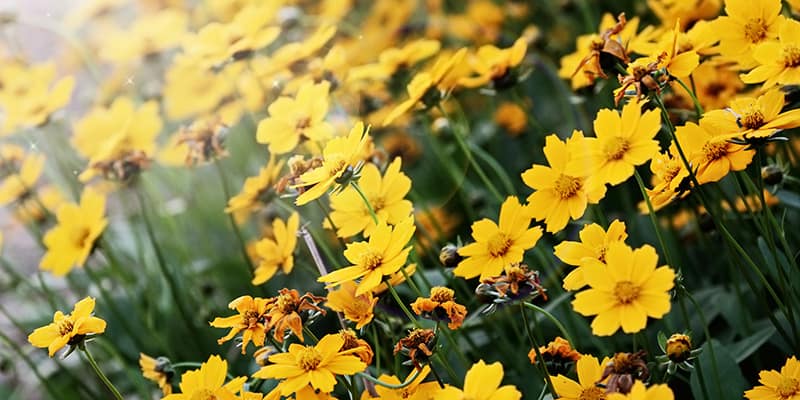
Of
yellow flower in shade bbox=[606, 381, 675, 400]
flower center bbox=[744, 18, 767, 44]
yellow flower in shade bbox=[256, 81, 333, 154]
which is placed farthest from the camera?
yellow flower in shade bbox=[256, 81, 333, 154]

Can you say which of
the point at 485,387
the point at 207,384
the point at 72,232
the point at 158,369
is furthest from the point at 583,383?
the point at 72,232

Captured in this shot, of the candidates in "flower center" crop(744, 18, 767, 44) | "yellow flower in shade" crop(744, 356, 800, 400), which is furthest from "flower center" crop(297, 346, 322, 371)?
"flower center" crop(744, 18, 767, 44)

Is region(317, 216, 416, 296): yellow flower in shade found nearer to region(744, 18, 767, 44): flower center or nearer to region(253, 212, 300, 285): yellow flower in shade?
region(253, 212, 300, 285): yellow flower in shade

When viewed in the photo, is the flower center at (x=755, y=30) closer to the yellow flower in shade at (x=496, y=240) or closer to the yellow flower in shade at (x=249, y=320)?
the yellow flower in shade at (x=496, y=240)

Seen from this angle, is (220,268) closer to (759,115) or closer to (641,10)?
(641,10)

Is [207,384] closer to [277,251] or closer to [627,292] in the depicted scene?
[277,251]
